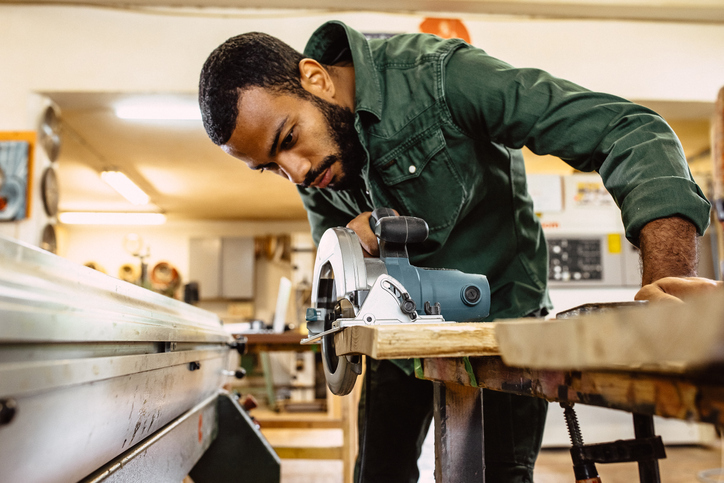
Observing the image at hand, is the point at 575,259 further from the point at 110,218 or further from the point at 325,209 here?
the point at 110,218

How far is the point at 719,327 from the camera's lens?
0.22m

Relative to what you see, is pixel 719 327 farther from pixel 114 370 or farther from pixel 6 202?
pixel 6 202

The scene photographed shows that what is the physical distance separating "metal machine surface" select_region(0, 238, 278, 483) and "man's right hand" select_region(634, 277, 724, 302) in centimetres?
56

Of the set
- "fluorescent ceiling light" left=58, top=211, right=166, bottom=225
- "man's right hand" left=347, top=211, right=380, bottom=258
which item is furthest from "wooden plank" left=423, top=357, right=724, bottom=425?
"fluorescent ceiling light" left=58, top=211, right=166, bottom=225

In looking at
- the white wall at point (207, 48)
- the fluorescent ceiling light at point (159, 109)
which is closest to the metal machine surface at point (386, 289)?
the white wall at point (207, 48)

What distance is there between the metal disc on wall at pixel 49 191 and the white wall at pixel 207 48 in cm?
4

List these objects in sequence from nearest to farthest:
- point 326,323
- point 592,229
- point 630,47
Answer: point 326,323 < point 630,47 < point 592,229

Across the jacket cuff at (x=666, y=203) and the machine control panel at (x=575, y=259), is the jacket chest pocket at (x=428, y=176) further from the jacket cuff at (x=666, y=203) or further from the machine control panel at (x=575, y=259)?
the machine control panel at (x=575, y=259)

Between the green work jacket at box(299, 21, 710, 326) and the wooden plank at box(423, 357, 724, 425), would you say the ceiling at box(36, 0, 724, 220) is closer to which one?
the green work jacket at box(299, 21, 710, 326)

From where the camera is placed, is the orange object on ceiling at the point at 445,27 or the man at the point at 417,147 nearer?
the man at the point at 417,147

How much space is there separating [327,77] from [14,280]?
822mm

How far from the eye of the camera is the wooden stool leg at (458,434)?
2.37 ft

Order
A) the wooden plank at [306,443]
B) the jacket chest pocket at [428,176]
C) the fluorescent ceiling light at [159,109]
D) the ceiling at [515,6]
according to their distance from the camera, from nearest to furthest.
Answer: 1. the jacket chest pocket at [428,176]
2. the wooden plank at [306,443]
3. the ceiling at [515,6]
4. the fluorescent ceiling light at [159,109]

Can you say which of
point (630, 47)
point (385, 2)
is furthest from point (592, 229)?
point (385, 2)
